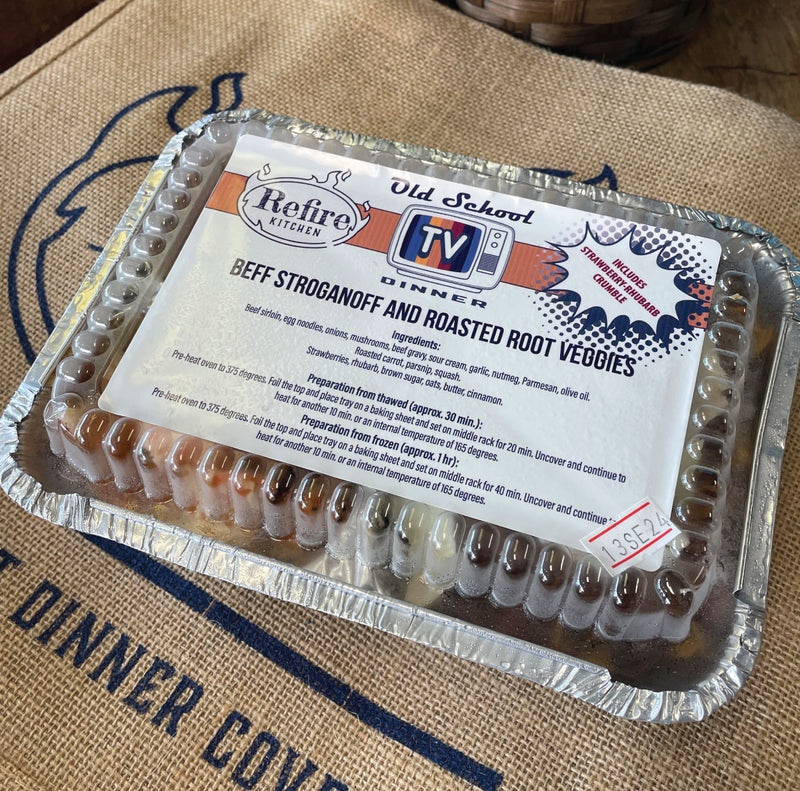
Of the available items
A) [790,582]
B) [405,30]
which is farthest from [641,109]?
[790,582]

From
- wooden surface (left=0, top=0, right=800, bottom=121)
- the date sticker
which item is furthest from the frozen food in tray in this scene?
wooden surface (left=0, top=0, right=800, bottom=121)

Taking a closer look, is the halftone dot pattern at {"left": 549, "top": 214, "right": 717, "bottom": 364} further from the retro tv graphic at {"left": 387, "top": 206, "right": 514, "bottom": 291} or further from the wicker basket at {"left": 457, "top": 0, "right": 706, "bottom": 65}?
the wicker basket at {"left": 457, "top": 0, "right": 706, "bottom": 65}

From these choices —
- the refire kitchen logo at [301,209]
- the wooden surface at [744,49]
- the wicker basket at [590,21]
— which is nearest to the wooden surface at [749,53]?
the wooden surface at [744,49]

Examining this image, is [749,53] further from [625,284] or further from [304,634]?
[304,634]

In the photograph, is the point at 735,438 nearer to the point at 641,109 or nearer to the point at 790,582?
the point at 790,582

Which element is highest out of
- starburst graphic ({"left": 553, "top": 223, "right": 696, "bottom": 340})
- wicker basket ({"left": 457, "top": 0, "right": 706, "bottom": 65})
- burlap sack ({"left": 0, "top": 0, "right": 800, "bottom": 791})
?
wicker basket ({"left": 457, "top": 0, "right": 706, "bottom": 65})

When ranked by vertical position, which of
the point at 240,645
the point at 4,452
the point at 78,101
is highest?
the point at 78,101
